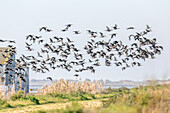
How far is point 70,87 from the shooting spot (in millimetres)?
30719

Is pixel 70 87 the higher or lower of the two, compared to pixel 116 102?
higher

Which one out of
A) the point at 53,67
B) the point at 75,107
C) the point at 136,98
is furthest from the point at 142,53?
the point at 75,107

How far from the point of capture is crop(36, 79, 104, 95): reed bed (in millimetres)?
30531

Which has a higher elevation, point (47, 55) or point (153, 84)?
point (47, 55)

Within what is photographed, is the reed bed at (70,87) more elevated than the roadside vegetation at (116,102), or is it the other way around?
the reed bed at (70,87)

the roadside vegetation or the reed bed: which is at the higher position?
the reed bed

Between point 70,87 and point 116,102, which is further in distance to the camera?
point 70,87

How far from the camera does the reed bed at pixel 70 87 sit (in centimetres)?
3053

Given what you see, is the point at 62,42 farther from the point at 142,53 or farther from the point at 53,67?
the point at 142,53

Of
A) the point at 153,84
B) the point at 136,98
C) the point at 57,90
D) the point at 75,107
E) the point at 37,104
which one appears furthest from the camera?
the point at 57,90

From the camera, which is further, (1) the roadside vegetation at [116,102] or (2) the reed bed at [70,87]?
(2) the reed bed at [70,87]

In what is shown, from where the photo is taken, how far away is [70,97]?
26.1m

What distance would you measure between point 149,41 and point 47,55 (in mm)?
8532

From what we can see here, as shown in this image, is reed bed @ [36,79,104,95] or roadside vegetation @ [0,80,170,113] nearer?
roadside vegetation @ [0,80,170,113]
